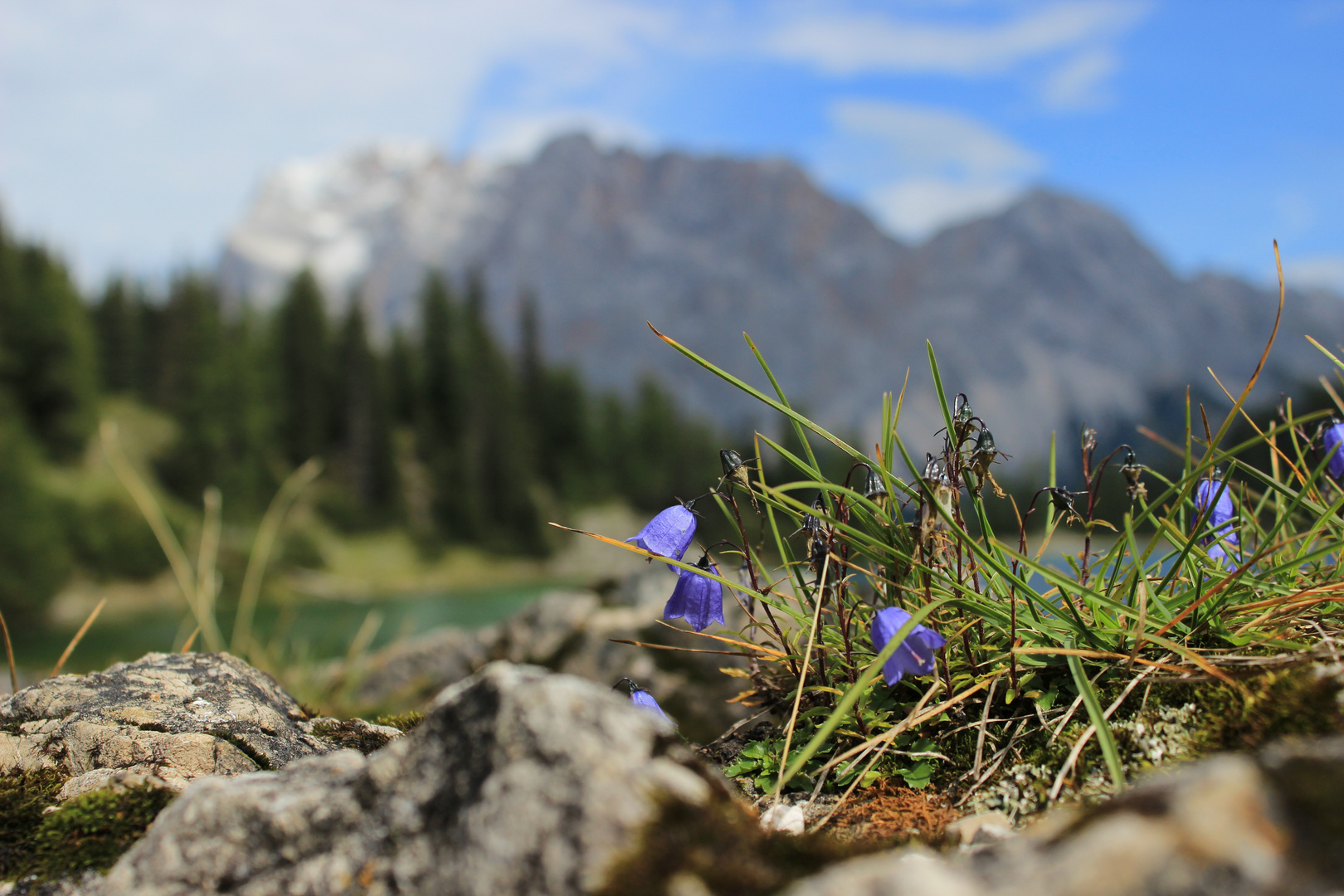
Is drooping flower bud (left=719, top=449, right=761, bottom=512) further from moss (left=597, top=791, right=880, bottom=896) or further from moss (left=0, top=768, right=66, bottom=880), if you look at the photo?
moss (left=0, top=768, right=66, bottom=880)

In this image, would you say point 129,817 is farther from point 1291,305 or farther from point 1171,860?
point 1291,305

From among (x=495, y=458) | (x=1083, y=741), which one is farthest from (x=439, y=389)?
(x=1083, y=741)

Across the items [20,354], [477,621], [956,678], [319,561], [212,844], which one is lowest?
[319,561]

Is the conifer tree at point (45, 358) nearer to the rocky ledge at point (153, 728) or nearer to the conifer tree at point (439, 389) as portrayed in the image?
the conifer tree at point (439, 389)

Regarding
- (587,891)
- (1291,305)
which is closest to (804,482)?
Answer: (587,891)

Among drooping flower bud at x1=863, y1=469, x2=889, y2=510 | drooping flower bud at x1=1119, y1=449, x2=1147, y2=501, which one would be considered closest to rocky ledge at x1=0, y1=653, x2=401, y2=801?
drooping flower bud at x1=863, y1=469, x2=889, y2=510

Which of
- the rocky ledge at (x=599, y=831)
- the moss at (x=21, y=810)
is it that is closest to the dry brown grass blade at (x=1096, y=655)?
the rocky ledge at (x=599, y=831)

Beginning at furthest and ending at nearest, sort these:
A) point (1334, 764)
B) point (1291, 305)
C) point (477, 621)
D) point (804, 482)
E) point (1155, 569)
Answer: point (1291, 305) → point (477, 621) → point (1155, 569) → point (804, 482) → point (1334, 764)
